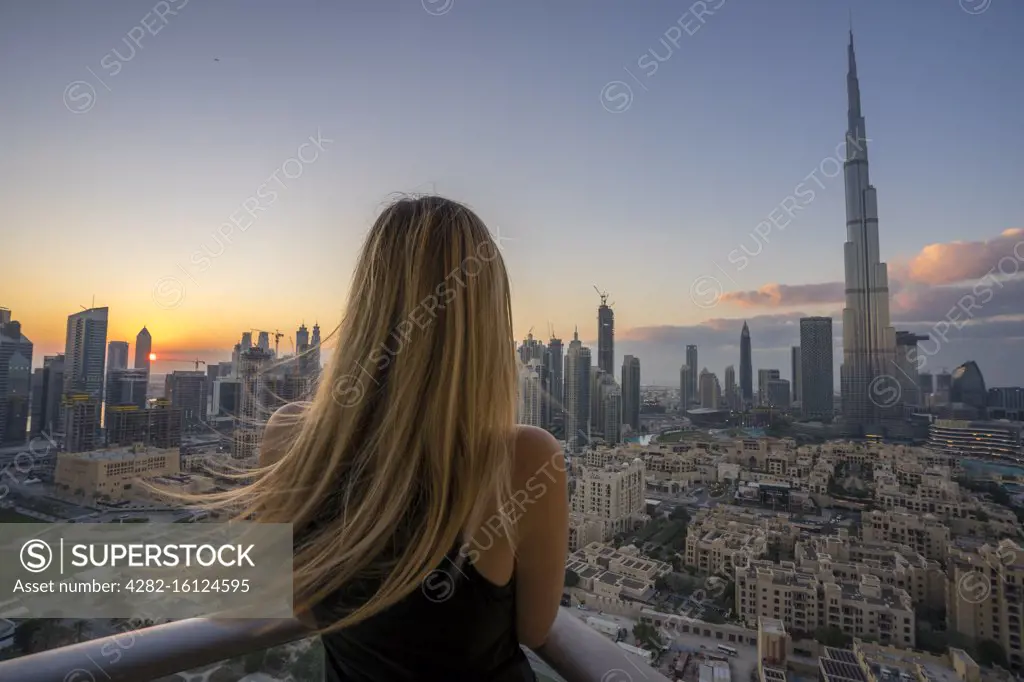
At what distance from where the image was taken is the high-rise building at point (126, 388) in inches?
107

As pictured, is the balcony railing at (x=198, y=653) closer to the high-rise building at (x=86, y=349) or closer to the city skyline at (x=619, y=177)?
the city skyline at (x=619, y=177)

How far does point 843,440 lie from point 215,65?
407cm

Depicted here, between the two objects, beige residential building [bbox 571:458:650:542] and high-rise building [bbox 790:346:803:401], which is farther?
high-rise building [bbox 790:346:803:401]

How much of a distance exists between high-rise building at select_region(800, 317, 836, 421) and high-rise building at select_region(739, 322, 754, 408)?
0.33m

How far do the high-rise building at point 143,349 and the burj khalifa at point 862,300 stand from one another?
4062 millimetres

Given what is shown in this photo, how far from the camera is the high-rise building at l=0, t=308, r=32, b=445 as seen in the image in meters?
2.17

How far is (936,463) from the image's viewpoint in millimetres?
2156

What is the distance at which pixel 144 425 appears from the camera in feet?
8.48

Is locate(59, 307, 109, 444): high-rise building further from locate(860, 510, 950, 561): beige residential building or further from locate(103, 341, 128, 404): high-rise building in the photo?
locate(860, 510, 950, 561): beige residential building

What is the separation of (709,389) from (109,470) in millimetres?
3739

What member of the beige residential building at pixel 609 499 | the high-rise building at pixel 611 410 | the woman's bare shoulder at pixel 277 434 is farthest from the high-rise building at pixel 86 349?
the high-rise building at pixel 611 410

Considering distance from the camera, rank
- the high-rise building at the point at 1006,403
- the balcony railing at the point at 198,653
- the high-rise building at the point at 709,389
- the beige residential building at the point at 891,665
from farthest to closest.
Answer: the high-rise building at the point at 709,389, the high-rise building at the point at 1006,403, the beige residential building at the point at 891,665, the balcony railing at the point at 198,653

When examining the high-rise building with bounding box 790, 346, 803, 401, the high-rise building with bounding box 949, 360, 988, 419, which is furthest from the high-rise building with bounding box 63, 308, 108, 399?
the high-rise building with bounding box 949, 360, 988, 419

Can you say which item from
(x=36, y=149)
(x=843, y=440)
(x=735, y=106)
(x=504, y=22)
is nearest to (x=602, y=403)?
(x=843, y=440)
